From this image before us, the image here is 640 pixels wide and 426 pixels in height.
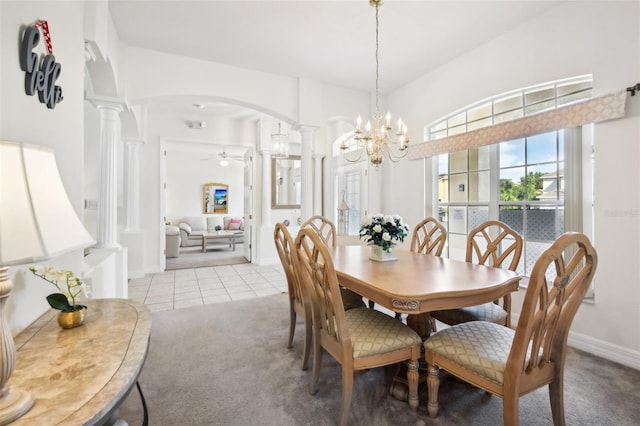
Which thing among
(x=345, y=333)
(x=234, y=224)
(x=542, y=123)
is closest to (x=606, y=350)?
(x=542, y=123)

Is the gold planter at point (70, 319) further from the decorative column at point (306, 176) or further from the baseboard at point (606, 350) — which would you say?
the baseboard at point (606, 350)

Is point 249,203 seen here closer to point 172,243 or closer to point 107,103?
point 172,243

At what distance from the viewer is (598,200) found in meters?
2.38

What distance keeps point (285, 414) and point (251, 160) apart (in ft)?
17.4

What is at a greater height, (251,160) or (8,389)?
(251,160)

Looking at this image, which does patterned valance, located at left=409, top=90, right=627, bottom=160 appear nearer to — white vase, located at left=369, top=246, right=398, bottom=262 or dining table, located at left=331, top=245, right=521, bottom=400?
dining table, located at left=331, top=245, right=521, bottom=400

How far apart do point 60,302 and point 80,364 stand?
0.40 metres

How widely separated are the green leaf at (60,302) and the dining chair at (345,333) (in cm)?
102

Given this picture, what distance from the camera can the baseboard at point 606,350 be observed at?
217 centimetres

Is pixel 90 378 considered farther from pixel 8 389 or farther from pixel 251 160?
pixel 251 160

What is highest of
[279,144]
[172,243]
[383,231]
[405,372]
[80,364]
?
[279,144]

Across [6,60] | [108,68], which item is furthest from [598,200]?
Answer: [108,68]

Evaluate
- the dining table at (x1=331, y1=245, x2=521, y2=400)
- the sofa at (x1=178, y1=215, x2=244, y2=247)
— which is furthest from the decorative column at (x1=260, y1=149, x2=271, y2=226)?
the dining table at (x1=331, y1=245, x2=521, y2=400)

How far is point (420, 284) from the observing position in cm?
160
